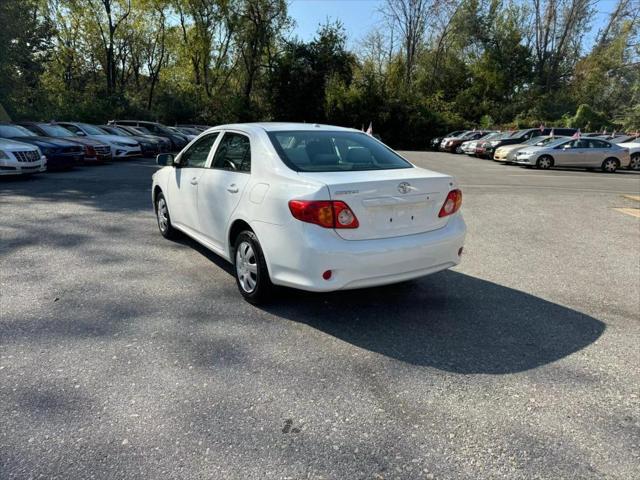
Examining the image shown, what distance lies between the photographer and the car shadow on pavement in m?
3.43

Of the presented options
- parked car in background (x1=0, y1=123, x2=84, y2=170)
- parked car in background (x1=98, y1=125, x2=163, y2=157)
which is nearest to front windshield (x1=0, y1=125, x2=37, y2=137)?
parked car in background (x1=0, y1=123, x2=84, y2=170)

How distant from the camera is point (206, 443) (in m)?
2.44

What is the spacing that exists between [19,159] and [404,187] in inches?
458

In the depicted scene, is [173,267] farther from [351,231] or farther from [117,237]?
[351,231]

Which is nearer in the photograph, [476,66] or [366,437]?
[366,437]

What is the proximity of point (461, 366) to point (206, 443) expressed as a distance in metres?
1.83

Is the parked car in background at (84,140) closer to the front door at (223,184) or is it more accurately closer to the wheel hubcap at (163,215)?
the wheel hubcap at (163,215)

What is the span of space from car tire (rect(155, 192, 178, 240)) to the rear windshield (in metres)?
2.53

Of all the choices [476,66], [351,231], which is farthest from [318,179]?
[476,66]

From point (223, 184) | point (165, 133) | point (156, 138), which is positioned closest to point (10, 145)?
point (156, 138)

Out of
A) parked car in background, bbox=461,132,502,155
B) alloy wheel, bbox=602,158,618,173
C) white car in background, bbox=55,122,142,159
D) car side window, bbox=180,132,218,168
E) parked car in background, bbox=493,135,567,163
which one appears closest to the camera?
car side window, bbox=180,132,218,168

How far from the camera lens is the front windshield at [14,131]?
45.1ft

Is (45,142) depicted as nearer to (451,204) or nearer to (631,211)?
(451,204)

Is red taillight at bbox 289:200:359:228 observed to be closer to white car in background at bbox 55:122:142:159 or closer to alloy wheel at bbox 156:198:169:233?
alloy wheel at bbox 156:198:169:233
